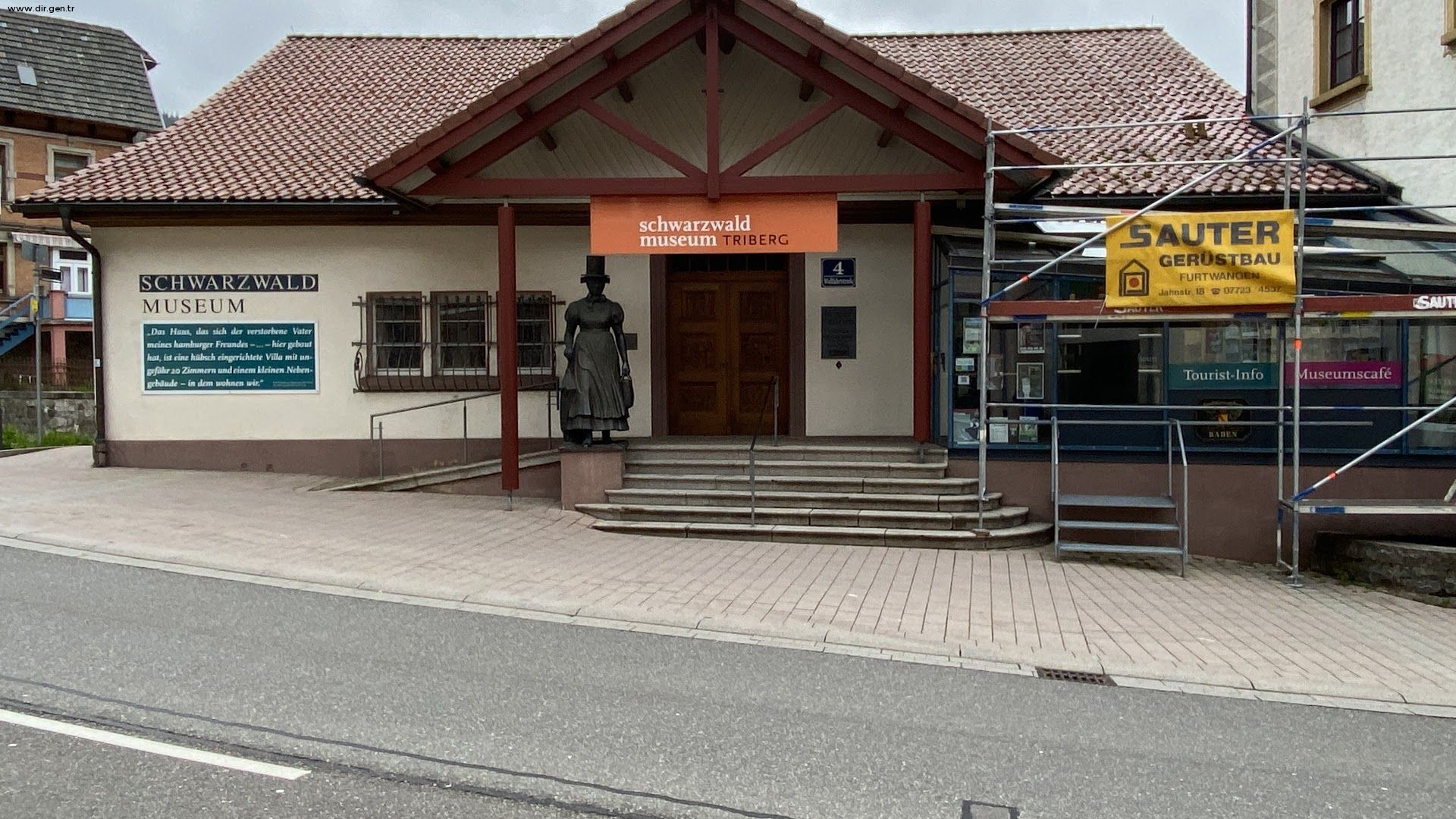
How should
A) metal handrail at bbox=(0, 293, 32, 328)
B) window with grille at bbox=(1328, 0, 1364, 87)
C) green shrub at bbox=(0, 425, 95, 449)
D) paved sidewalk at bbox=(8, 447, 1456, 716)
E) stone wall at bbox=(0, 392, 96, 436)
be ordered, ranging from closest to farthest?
paved sidewalk at bbox=(8, 447, 1456, 716) → window with grille at bbox=(1328, 0, 1364, 87) → green shrub at bbox=(0, 425, 95, 449) → stone wall at bbox=(0, 392, 96, 436) → metal handrail at bbox=(0, 293, 32, 328)

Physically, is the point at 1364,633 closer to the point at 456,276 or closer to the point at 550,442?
the point at 550,442

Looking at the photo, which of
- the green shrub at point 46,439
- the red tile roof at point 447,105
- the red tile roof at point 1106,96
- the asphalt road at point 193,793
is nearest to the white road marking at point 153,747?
the asphalt road at point 193,793

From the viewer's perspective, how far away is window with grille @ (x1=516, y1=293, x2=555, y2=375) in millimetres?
13055

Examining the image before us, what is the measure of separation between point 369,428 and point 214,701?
8611 millimetres

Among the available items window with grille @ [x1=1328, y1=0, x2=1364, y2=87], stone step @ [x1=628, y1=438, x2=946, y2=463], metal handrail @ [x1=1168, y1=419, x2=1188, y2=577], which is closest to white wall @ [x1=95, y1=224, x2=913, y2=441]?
stone step @ [x1=628, y1=438, x2=946, y2=463]

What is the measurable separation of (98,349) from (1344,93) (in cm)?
1584

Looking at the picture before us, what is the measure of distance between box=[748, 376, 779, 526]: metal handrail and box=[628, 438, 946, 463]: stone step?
0.22 meters

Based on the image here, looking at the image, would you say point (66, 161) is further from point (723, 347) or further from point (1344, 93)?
point (1344, 93)

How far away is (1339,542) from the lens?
373 inches

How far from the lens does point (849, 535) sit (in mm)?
9969

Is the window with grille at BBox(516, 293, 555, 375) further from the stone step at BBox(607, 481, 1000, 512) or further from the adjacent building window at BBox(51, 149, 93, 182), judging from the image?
the adjacent building window at BBox(51, 149, 93, 182)

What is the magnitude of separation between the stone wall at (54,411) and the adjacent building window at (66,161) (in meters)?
11.2

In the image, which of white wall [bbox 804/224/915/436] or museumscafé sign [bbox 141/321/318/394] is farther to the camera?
museumscafé sign [bbox 141/321/318/394]

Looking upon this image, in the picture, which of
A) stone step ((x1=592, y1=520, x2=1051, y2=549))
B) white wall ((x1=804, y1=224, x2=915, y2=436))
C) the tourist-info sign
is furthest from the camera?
white wall ((x1=804, y1=224, x2=915, y2=436))
